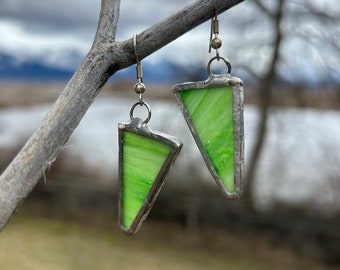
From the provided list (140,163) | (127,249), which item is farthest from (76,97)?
(127,249)

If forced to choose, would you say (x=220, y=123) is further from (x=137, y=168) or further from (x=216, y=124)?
(x=137, y=168)

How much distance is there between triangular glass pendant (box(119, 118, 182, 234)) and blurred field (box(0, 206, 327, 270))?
3.65 m

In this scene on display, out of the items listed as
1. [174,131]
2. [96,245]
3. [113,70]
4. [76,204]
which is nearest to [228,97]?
[113,70]

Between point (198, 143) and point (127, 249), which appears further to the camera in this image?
point (127, 249)

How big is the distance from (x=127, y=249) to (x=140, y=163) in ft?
13.3

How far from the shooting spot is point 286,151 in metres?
4.27

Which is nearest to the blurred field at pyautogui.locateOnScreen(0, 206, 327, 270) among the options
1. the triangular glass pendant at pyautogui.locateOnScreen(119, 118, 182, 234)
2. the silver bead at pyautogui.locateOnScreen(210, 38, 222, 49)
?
the triangular glass pendant at pyautogui.locateOnScreen(119, 118, 182, 234)

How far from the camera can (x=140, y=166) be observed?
0.90m

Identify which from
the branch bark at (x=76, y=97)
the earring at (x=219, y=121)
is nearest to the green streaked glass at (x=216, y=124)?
the earring at (x=219, y=121)

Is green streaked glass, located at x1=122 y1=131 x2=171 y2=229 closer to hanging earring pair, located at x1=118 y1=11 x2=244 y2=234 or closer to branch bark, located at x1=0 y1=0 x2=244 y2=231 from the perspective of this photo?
hanging earring pair, located at x1=118 y1=11 x2=244 y2=234

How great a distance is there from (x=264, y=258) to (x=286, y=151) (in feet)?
3.18

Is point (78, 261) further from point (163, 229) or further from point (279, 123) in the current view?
point (279, 123)

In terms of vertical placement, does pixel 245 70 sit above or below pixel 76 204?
above

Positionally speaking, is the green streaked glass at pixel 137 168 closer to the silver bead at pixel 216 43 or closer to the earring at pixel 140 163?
the earring at pixel 140 163
